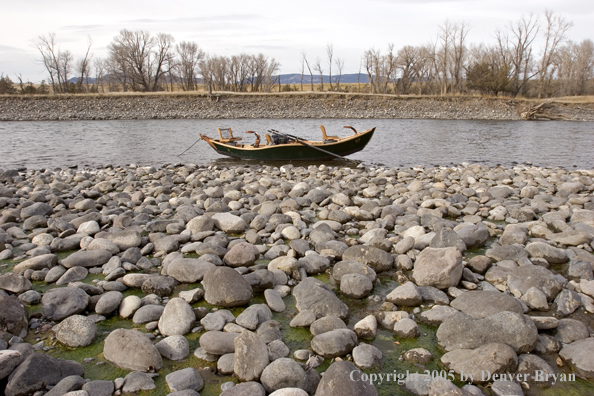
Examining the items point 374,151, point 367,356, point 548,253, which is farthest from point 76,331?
point 374,151

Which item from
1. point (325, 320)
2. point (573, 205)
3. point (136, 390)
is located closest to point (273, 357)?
point (325, 320)

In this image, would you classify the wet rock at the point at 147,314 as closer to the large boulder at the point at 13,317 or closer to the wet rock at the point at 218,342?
the wet rock at the point at 218,342

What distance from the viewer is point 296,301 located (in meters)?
3.58

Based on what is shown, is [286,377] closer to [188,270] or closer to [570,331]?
[188,270]

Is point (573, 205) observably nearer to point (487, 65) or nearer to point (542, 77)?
point (487, 65)

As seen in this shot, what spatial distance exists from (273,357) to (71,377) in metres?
1.31

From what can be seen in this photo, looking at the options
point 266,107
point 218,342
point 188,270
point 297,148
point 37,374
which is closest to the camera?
point 37,374

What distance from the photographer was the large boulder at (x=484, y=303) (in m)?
3.21

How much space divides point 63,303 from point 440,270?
3.47 meters

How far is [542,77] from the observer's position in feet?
172

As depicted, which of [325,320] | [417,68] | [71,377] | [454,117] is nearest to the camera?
[71,377]

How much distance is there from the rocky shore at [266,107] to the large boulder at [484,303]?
37979 millimetres

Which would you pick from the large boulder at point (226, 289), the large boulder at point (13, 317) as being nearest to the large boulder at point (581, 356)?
the large boulder at point (226, 289)

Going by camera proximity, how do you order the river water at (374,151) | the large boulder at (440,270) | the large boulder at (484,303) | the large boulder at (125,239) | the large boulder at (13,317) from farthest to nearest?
the river water at (374,151) → the large boulder at (125,239) → the large boulder at (440,270) → the large boulder at (484,303) → the large boulder at (13,317)
